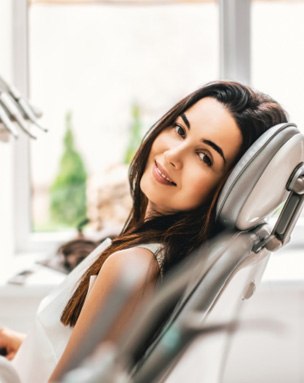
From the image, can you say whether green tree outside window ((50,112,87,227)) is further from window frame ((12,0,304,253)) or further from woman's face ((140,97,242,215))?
woman's face ((140,97,242,215))

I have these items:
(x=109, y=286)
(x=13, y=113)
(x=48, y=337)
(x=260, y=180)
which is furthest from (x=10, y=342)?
(x=260, y=180)

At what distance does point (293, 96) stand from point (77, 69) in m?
0.80

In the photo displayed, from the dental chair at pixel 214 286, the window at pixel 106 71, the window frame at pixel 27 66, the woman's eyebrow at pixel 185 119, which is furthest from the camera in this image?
the window at pixel 106 71

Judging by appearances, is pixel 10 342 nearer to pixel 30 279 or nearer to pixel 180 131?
pixel 30 279

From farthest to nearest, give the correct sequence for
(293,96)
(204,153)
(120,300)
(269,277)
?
(293,96) → (269,277) → (204,153) → (120,300)

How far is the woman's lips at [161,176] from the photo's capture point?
91cm

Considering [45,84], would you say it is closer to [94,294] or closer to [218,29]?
[218,29]

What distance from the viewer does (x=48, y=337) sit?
3.38 feet

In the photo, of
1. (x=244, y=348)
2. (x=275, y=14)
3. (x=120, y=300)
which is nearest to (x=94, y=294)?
(x=120, y=300)

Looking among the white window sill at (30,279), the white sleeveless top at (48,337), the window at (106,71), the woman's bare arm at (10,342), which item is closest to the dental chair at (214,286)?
the white sleeveless top at (48,337)

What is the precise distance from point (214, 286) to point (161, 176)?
212 mm

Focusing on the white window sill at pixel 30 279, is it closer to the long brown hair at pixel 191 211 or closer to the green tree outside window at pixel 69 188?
the green tree outside window at pixel 69 188

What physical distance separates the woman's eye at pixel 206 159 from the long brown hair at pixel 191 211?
30 millimetres

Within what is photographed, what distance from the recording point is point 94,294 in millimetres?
821
